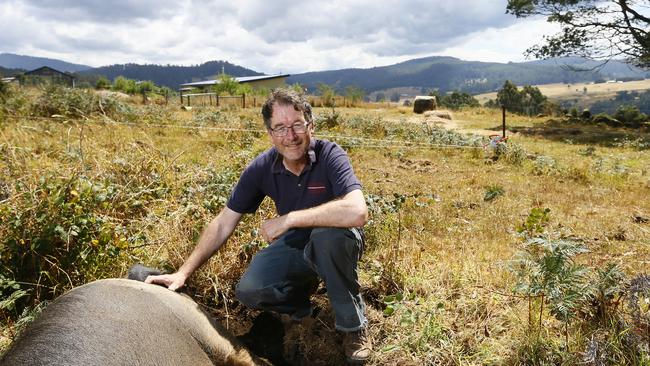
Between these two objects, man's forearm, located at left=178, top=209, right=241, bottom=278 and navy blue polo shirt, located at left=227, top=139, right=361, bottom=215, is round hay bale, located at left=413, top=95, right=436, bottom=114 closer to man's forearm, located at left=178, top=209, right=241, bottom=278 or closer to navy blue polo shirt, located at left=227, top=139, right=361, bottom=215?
navy blue polo shirt, located at left=227, top=139, right=361, bottom=215

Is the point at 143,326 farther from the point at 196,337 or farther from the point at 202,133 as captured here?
the point at 202,133

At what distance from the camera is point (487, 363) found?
102 inches

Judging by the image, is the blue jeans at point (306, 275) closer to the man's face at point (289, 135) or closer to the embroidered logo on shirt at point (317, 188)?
the embroidered logo on shirt at point (317, 188)

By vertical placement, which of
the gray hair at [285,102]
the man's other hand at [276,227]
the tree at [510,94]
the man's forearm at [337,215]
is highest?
the tree at [510,94]

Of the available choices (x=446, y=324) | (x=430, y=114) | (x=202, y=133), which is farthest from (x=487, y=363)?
(x=430, y=114)

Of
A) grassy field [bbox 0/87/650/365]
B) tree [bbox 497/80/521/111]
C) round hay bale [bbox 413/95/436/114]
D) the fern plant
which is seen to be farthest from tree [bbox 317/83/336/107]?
tree [bbox 497/80/521/111]

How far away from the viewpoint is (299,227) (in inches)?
110

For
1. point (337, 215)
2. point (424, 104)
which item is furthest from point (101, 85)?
point (337, 215)

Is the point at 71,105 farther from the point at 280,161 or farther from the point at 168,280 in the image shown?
the point at 168,280

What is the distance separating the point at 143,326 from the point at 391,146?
24.4ft

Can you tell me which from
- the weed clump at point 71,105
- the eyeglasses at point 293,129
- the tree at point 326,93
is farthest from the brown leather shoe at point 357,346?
the tree at point 326,93

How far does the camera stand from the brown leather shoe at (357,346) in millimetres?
2793

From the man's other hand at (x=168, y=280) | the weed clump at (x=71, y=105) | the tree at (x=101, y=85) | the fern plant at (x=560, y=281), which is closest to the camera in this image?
the fern plant at (x=560, y=281)

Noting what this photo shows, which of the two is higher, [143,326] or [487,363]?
[143,326]
